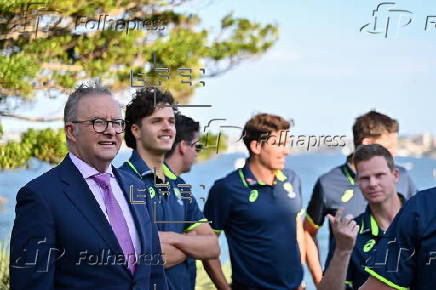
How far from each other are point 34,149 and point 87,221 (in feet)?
18.4

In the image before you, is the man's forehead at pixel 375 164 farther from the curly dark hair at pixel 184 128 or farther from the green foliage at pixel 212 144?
the green foliage at pixel 212 144

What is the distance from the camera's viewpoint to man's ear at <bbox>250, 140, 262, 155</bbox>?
5.07 meters

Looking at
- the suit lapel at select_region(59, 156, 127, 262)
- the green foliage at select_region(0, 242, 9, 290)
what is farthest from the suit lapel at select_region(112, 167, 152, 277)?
the green foliage at select_region(0, 242, 9, 290)

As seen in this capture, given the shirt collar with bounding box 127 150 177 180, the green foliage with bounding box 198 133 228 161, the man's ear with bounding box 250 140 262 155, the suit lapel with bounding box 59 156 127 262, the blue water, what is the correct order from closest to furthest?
the suit lapel with bounding box 59 156 127 262, the shirt collar with bounding box 127 150 177 180, the man's ear with bounding box 250 140 262 155, the green foliage with bounding box 198 133 228 161, the blue water

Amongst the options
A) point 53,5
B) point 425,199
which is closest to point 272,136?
point 425,199

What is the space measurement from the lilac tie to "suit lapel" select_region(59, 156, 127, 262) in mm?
43

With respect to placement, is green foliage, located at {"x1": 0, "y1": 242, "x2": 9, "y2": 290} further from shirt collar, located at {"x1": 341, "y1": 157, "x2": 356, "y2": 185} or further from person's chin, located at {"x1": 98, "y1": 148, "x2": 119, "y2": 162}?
person's chin, located at {"x1": 98, "y1": 148, "x2": 119, "y2": 162}

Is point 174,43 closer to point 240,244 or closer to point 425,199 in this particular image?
point 240,244

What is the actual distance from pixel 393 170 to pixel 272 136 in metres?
1.22

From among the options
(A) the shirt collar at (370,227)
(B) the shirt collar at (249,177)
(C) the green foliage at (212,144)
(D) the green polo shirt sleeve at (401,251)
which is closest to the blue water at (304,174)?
(C) the green foliage at (212,144)

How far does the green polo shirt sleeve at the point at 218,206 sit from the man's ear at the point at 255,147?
0.28 m

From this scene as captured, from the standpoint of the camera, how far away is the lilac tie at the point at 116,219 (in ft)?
8.80

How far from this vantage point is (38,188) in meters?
2.56

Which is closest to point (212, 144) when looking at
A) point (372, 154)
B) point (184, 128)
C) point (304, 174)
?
point (184, 128)
